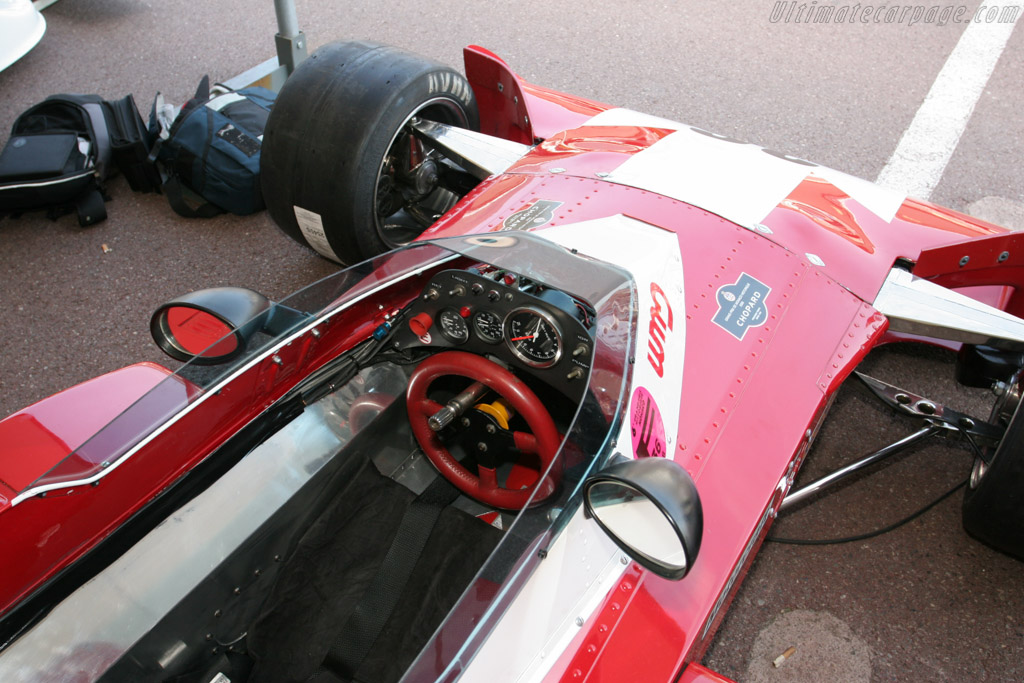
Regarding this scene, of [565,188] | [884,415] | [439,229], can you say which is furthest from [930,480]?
[439,229]

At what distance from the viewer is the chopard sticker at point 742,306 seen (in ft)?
7.29

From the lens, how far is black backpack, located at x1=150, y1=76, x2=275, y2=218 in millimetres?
3969

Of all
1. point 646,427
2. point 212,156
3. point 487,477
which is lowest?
point 212,156

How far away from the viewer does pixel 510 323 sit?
6.43 ft

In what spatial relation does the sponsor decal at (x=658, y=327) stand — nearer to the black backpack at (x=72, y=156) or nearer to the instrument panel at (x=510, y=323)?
the instrument panel at (x=510, y=323)

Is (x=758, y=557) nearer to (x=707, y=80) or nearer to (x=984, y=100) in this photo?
(x=707, y=80)

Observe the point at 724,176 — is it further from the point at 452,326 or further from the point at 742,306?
the point at 452,326

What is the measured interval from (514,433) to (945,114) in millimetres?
4199

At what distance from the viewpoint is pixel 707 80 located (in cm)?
514

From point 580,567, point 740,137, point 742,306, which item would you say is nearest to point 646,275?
point 742,306

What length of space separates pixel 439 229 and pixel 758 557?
5.16 feet
